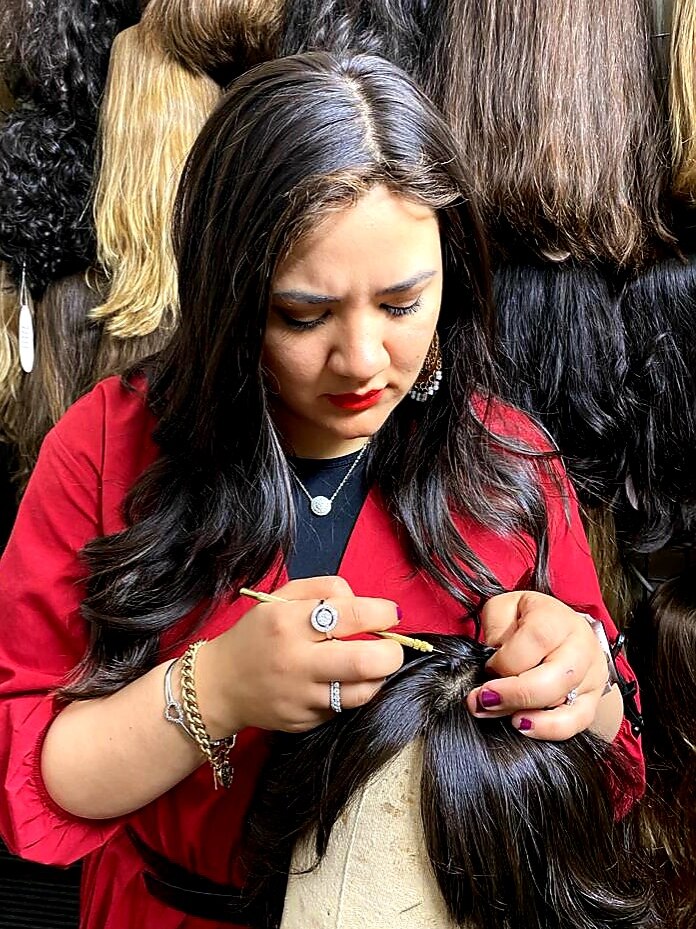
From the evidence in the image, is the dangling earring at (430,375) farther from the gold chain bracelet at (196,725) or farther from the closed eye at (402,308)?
the gold chain bracelet at (196,725)

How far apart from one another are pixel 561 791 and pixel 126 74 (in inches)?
42.0

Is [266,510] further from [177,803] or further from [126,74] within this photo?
[126,74]

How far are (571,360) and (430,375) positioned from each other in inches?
14.3

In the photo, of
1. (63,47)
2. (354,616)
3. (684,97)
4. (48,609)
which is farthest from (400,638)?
(63,47)

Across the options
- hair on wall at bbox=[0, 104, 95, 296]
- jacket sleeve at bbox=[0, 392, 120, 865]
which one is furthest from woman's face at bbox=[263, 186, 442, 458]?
hair on wall at bbox=[0, 104, 95, 296]

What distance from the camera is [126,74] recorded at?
128cm

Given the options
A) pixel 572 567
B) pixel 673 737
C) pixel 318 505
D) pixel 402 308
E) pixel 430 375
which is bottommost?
pixel 673 737

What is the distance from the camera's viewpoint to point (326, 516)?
924 millimetres

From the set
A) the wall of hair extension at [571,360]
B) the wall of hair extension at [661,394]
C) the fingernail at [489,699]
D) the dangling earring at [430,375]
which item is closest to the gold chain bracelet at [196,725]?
the fingernail at [489,699]

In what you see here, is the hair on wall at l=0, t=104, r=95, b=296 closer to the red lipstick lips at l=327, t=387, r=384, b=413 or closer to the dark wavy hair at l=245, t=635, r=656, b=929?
the red lipstick lips at l=327, t=387, r=384, b=413

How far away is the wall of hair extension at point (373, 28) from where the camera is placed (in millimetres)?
1192

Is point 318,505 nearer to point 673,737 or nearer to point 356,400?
point 356,400

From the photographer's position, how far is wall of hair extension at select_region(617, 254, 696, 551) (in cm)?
118

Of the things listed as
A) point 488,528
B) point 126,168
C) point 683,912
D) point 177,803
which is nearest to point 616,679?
Result: point 488,528
